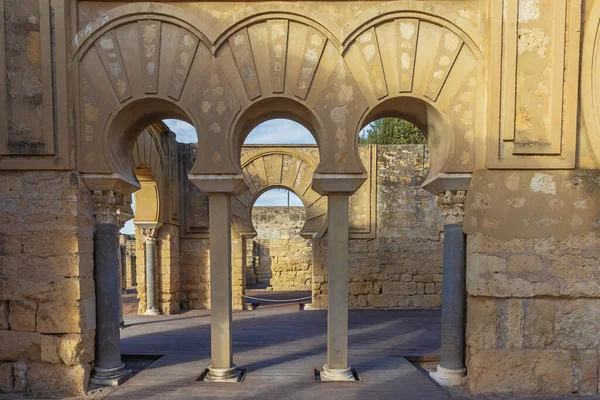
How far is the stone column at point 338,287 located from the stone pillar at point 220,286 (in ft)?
3.90

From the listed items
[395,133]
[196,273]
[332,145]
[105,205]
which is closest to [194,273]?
[196,273]

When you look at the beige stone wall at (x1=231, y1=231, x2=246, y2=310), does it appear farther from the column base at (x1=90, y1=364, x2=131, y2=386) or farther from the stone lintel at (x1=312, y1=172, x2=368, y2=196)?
the stone lintel at (x1=312, y1=172, x2=368, y2=196)

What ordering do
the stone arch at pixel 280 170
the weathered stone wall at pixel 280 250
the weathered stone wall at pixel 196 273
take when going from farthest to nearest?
the weathered stone wall at pixel 280 250
the stone arch at pixel 280 170
the weathered stone wall at pixel 196 273

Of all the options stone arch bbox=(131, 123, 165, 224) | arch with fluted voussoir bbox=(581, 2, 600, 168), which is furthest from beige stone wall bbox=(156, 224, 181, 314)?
arch with fluted voussoir bbox=(581, 2, 600, 168)

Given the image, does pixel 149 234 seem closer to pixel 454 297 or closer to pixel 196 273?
pixel 196 273

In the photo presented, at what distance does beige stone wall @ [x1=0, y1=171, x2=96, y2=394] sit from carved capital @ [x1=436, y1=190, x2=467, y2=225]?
4.16 meters

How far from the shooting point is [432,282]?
822 cm

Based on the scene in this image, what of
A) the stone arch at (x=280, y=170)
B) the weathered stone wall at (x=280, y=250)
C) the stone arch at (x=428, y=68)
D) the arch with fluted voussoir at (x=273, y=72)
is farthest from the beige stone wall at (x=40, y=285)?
the weathered stone wall at (x=280, y=250)

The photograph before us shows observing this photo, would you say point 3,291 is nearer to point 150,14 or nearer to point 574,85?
point 150,14

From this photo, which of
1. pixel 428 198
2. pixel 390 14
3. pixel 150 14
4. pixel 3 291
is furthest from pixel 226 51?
pixel 428 198

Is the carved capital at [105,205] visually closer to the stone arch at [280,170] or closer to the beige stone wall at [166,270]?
the beige stone wall at [166,270]

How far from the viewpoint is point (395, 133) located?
15594 mm

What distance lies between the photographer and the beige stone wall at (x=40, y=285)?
12.0ft

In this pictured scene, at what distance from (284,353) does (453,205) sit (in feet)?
10.2
